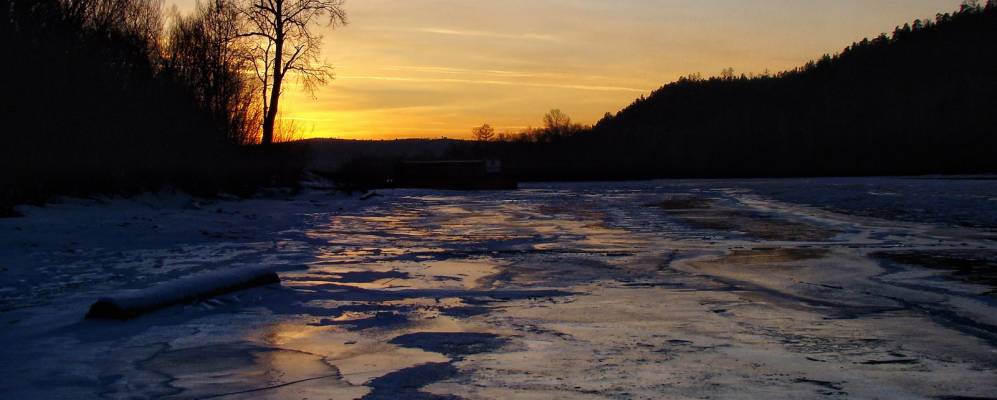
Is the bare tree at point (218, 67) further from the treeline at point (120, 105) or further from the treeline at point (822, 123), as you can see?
the treeline at point (822, 123)

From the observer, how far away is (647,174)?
333 feet

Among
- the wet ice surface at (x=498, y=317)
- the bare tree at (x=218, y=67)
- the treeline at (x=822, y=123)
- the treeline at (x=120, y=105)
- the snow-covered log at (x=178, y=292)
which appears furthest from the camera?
the treeline at (x=822, y=123)

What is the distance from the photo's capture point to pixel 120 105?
18922 mm

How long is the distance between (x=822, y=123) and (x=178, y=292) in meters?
→ 136

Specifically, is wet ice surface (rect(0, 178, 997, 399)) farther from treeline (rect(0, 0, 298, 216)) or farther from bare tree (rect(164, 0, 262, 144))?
bare tree (rect(164, 0, 262, 144))

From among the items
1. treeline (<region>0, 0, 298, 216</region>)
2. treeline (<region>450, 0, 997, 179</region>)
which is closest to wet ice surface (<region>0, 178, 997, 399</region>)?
treeline (<region>0, 0, 298, 216</region>)

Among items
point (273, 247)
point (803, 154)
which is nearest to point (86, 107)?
point (273, 247)

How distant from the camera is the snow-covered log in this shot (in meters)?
6.62

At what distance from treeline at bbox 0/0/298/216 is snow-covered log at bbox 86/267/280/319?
736cm

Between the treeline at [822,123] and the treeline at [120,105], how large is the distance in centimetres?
6327

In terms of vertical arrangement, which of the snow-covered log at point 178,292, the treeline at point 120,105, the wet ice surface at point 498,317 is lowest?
the wet ice surface at point 498,317

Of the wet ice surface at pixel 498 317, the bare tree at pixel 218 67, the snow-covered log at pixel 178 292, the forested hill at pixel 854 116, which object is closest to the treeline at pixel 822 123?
the forested hill at pixel 854 116

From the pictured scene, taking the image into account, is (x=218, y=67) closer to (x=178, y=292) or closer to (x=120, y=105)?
(x=120, y=105)

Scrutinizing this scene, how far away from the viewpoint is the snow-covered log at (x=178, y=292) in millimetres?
6625
